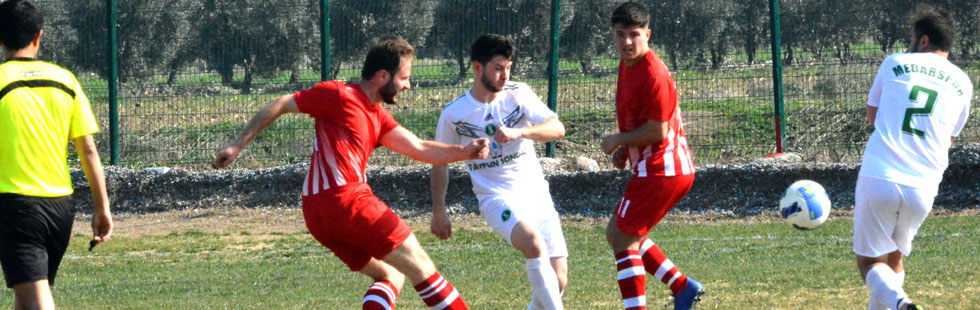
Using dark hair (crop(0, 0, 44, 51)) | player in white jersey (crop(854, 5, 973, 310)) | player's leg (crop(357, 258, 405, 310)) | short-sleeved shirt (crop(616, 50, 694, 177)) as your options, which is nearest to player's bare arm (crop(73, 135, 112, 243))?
dark hair (crop(0, 0, 44, 51))

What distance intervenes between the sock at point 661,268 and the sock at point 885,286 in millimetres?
1208

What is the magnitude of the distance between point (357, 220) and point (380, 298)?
480 mm

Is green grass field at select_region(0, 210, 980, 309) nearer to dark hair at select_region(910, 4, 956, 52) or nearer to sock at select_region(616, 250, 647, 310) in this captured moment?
sock at select_region(616, 250, 647, 310)

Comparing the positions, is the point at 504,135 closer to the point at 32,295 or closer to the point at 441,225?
the point at 441,225

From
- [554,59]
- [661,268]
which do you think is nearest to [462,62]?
[554,59]

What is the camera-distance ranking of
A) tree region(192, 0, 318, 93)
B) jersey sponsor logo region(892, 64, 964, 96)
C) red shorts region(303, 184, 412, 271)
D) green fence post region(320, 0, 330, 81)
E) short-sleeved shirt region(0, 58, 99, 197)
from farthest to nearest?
tree region(192, 0, 318, 93) < green fence post region(320, 0, 330, 81) < jersey sponsor logo region(892, 64, 964, 96) < red shorts region(303, 184, 412, 271) < short-sleeved shirt region(0, 58, 99, 197)

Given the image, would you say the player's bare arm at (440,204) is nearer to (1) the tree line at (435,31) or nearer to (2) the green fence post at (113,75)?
(1) the tree line at (435,31)

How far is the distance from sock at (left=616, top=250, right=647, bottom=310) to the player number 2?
1.64 metres

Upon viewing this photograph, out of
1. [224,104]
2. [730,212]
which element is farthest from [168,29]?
[730,212]

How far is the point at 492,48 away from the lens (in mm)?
6094

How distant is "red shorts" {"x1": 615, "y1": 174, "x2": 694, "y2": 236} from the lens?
19.8 feet

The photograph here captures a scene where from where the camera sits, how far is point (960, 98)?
5.51m

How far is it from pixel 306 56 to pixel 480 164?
759 centimetres

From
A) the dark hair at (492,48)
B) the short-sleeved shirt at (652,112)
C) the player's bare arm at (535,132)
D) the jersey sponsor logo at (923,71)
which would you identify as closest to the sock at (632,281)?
the short-sleeved shirt at (652,112)
